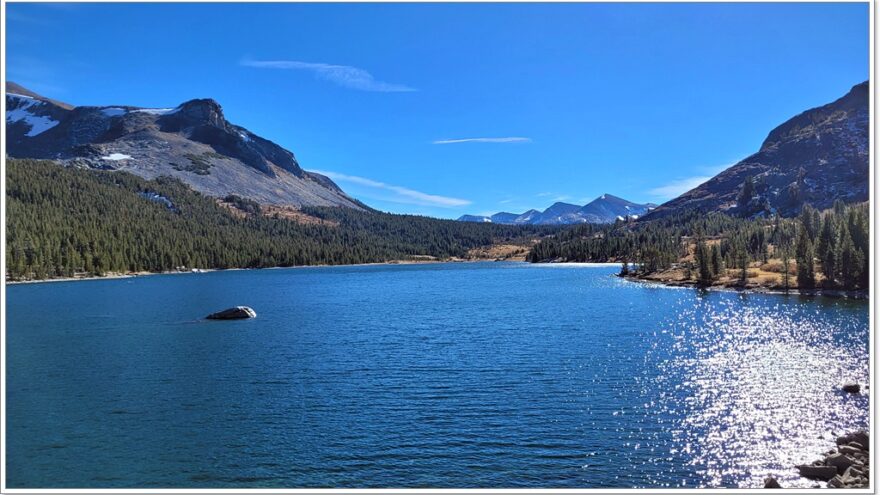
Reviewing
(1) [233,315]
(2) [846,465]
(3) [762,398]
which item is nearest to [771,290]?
(3) [762,398]

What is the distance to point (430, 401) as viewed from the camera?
154 feet

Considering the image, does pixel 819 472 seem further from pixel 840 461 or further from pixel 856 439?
pixel 856 439

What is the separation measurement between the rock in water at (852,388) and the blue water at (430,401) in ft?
7.53

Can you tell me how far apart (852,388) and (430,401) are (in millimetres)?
37685

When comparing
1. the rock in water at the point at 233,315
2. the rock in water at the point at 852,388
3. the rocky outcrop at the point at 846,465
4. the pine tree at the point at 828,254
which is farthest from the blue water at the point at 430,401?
the pine tree at the point at 828,254

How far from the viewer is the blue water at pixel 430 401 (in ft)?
111

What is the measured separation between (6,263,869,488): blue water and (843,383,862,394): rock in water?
2295mm

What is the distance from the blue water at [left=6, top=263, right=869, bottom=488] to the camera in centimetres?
3394

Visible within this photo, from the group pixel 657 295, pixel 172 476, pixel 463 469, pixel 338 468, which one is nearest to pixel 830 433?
pixel 463 469

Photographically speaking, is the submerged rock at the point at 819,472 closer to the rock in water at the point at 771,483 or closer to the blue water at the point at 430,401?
the blue water at the point at 430,401

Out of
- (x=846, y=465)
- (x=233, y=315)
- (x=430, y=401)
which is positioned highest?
(x=233, y=315)

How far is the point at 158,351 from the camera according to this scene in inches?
2761

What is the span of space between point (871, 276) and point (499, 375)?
3201cm

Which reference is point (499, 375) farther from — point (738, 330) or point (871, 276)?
point (738, 330)
